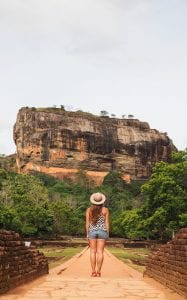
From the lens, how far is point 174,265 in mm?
8688

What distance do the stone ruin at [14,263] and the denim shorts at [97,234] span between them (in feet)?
4.69

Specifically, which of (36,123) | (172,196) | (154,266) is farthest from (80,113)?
(154,266)

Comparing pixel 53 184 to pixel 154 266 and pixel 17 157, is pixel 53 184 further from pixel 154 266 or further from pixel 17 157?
pixel 154 266

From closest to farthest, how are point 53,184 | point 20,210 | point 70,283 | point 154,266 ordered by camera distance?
1. point 70,283
2. point 154,266
3. point 20,210
4. point 53,184

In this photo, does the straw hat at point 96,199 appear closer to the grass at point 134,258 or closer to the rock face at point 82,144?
the grass at point 134,258

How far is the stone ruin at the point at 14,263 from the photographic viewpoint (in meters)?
7.46

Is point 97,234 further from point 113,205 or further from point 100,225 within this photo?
point 113,205

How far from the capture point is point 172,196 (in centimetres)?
3159

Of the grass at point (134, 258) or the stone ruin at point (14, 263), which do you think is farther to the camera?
the grass at point (134, 258)

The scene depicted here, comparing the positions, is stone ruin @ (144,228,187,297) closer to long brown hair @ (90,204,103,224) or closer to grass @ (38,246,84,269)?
long brown hair @ (90,204,103,224)

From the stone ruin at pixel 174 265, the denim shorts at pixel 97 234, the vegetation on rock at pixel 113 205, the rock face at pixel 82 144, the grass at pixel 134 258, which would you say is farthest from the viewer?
the rock face at pixel 82 144

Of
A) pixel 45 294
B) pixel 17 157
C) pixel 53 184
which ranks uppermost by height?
pixel 17 157

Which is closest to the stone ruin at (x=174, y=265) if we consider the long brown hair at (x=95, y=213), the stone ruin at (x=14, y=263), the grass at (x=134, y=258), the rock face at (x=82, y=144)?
the long brown hair at (x=95, y=213)

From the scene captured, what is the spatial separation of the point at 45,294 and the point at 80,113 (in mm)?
116271
